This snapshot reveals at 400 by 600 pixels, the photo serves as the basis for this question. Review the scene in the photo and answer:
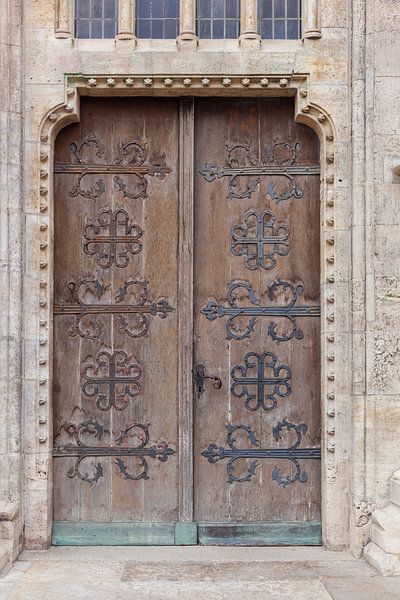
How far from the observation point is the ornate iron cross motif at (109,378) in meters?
5.89

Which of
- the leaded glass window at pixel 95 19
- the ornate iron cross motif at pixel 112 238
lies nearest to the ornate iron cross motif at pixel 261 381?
the ornate iron cross motif at pixel 112 238

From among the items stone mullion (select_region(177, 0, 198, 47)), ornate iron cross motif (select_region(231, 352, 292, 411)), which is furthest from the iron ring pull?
stone mullion (select_region(177, 0, 198, 47))

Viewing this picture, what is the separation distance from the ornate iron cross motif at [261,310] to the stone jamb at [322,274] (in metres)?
0.21

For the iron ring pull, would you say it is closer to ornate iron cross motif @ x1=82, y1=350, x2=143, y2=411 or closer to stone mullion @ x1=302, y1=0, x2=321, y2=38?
ornate iron cross motif @ x1=82, y1=350, x2=143, y2=411

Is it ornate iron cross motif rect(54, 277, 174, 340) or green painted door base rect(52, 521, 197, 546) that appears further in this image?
ornate iron cross motif rect(54, 277, 174, 340)

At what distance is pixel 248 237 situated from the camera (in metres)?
5.95

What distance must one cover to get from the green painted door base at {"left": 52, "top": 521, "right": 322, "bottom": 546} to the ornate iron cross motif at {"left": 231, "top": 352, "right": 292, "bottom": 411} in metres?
0.85

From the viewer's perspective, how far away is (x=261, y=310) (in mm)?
5918

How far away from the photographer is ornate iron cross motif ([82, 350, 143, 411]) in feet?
19.3

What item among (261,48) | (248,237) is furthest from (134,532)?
(261,48)

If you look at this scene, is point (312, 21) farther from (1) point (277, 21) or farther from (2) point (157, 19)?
(2) point (157, 19)

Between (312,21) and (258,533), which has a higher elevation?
(312,21)

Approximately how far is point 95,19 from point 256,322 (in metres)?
2.42

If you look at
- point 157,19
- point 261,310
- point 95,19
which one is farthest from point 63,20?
point 261,310
